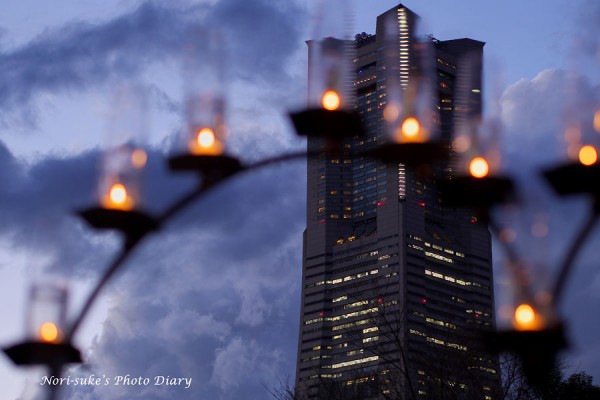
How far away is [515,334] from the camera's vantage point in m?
6.25

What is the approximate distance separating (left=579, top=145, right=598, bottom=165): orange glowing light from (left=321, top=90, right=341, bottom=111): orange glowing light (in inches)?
65.8

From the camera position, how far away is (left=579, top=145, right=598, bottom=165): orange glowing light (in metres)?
6.77

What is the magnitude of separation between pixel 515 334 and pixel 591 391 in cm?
3129

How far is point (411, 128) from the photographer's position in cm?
713

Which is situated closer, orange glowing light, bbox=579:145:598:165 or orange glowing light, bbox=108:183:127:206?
orange glowing light, bbox=579:145:598:165

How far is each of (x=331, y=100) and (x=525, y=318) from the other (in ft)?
7.00

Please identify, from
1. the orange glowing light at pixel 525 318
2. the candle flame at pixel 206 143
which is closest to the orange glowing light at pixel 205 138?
the candle flame at pixel 206 143

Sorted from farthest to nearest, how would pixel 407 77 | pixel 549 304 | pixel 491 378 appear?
pixel 491 378 < pixel 407 77 < pixel 549 304

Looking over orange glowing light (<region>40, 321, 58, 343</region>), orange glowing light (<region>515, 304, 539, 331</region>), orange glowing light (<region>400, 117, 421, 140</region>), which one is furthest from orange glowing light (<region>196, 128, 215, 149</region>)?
orange glowing light (<region>515, 304, 539, 331</region>)

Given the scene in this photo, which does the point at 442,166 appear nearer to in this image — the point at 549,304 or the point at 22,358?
the point at 549,304

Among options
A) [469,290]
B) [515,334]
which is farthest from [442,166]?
[469,290]

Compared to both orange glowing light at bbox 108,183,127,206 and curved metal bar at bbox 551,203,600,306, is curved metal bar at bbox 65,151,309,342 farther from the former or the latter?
Answer: curved metal bar at bbox 551,203,600,306

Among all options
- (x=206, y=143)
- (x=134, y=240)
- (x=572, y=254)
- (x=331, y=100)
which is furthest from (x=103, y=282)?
(x=572, y=254)

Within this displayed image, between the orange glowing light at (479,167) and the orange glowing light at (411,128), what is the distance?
0.40m
